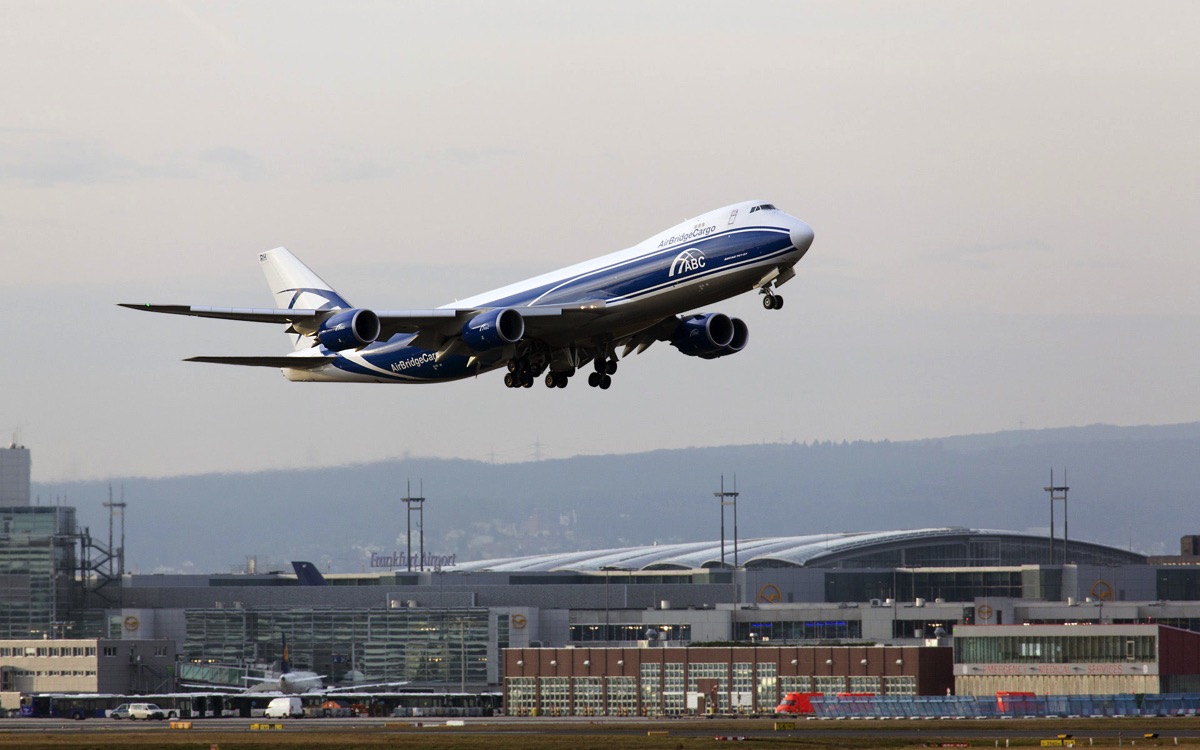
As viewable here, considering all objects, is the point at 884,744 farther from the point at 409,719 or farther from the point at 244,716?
the point at 244,716

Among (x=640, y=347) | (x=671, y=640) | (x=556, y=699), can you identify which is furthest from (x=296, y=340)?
(x=671, y=640)

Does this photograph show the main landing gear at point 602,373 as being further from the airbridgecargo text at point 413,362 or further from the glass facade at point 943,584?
the glass facade at point 943,584

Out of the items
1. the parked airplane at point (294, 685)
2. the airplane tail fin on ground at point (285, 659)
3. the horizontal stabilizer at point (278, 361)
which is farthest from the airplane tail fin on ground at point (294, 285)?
the airplane tail fin on ground at point (285, 659)

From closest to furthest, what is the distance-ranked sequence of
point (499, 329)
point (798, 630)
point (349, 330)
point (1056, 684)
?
point (349, 330), point (499, 329), point (1056, 684), point (798, 630)

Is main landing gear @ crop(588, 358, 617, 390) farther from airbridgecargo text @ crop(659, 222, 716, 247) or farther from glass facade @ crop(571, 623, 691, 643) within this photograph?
glass facade @ crop(571, 623, 691, 643)

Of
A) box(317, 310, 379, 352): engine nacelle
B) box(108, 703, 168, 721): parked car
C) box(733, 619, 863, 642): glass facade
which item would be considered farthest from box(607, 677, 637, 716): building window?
box(317, 310, 379, 352): engine nacelle

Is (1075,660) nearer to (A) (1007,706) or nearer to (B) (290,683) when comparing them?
(A) (1007,706)

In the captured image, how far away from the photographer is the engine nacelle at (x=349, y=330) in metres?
67.5

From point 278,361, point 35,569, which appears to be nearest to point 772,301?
point 278,361

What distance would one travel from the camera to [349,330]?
221ft

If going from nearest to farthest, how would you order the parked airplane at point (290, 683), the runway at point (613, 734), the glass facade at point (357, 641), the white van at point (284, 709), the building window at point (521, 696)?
the runway at point (613, 734) < the building window at point (521, 696) < the white van at point (284, 709) < the parked airplane at point (290, 683) < the glass facade at point (357, 641)

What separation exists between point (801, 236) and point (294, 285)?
114ft

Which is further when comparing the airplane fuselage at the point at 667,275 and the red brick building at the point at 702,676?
the red brick building at the point at 702,676

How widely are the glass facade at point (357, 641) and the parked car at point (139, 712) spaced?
30.6 m
